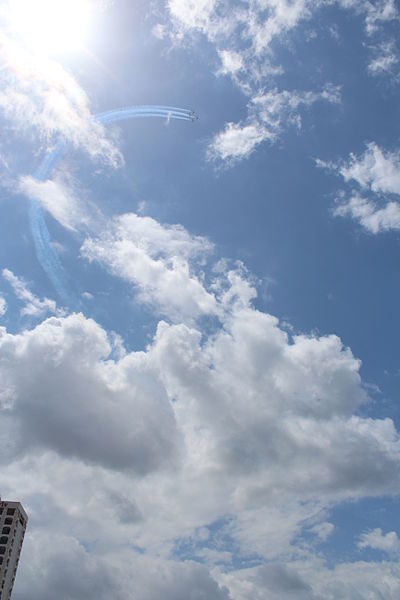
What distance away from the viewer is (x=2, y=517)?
16038cm

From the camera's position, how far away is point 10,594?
15338 centimetres

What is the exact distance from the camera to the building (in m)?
150

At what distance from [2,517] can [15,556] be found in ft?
47.2

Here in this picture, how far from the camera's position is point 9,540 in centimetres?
15512

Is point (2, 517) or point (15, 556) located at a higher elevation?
point (2, 517)

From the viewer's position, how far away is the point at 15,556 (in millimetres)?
158125

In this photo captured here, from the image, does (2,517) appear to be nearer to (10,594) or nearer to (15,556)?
(15,556)

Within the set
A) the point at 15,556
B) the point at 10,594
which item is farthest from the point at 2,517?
the point at 10,594

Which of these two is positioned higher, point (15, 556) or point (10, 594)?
point (15, 556)

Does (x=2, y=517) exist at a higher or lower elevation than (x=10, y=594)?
higher

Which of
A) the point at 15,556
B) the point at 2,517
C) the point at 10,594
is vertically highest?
the point at 2,517

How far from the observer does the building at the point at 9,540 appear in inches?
5922
